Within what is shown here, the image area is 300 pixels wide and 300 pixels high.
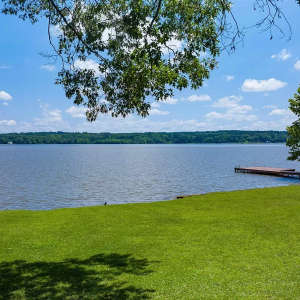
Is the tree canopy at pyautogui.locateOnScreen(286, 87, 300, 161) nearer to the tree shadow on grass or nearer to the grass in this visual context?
the grass

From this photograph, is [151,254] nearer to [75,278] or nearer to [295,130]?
[75,278]

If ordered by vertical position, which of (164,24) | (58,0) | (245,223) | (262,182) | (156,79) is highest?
(58,0)

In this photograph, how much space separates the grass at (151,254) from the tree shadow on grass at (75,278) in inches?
1.2

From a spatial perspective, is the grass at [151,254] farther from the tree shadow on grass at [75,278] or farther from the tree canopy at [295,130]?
the tree canopy at [295,130]

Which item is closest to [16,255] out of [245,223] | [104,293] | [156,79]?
[104,293]

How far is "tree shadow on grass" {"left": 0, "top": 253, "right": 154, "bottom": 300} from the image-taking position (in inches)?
373

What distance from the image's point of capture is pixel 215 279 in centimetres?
1047

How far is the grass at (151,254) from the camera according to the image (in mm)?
9819

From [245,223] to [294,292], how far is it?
27.6 ft

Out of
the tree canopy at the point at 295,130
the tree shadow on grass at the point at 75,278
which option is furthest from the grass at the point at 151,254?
the tree canopy at the point at 295,130

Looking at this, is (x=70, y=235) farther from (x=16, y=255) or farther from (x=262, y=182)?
(x=262, y=182)

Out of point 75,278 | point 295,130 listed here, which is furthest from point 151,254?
point 295,130

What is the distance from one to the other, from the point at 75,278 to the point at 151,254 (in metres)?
3.47

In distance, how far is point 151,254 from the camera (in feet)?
42.7
